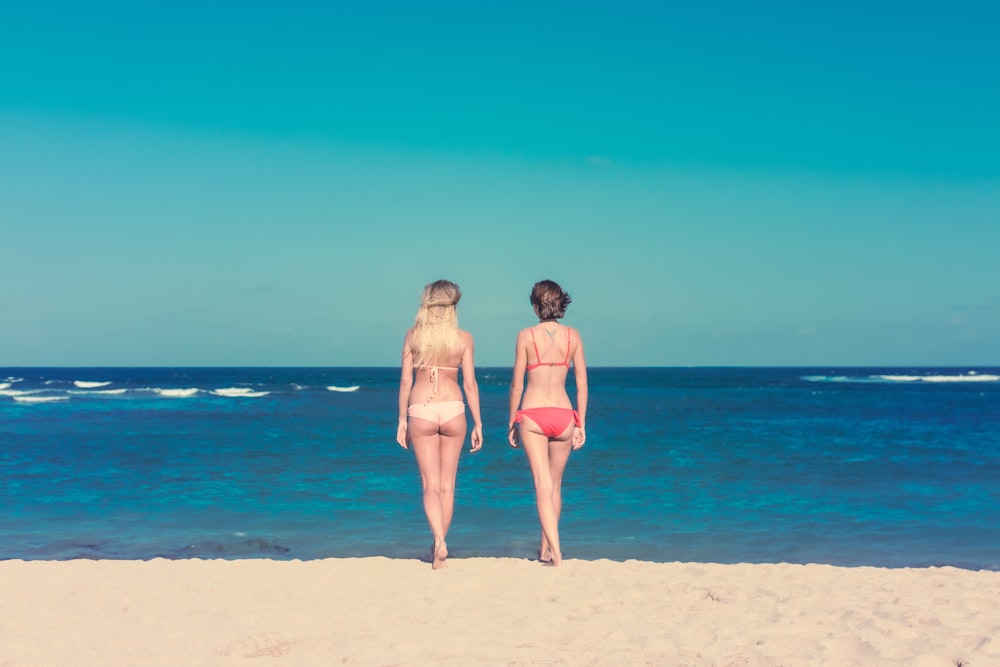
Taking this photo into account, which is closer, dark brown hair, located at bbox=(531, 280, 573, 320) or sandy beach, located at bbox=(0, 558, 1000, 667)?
sandy beach, located at bbox=(0, 558, 1000, 667)

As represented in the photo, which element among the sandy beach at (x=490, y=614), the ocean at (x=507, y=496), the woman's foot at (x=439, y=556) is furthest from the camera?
the ocean at (x=507, y=496)

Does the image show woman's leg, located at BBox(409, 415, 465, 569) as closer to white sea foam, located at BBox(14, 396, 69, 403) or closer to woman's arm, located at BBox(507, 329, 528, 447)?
woman's arm, located at BBox(507, 329, 528, 447)

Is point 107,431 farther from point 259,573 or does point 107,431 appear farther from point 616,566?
point 616,566

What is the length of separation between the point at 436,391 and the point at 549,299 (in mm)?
1203

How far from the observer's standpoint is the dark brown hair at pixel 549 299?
6.70 metres

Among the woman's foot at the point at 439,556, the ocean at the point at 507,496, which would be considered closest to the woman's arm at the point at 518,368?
the woman's foot at the point at 439,556

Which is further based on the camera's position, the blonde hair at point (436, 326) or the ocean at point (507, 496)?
the ocean at point (507, 496)

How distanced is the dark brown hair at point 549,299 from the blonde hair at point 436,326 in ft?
2.17

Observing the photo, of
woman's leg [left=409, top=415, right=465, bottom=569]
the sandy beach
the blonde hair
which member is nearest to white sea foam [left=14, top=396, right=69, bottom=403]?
the sandy beach

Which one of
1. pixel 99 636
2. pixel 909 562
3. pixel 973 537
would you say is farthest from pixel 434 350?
pixel 973 537

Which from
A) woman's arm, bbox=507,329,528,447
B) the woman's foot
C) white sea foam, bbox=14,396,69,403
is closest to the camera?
woman's arm, bbox=507,329,528,447

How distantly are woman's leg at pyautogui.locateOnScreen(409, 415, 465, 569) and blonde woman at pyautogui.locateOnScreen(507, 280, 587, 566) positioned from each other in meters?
0.50

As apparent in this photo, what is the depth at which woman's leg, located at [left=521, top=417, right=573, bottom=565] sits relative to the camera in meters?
6.63

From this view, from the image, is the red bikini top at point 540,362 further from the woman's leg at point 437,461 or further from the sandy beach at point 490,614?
the sandy beach at point 490,614
